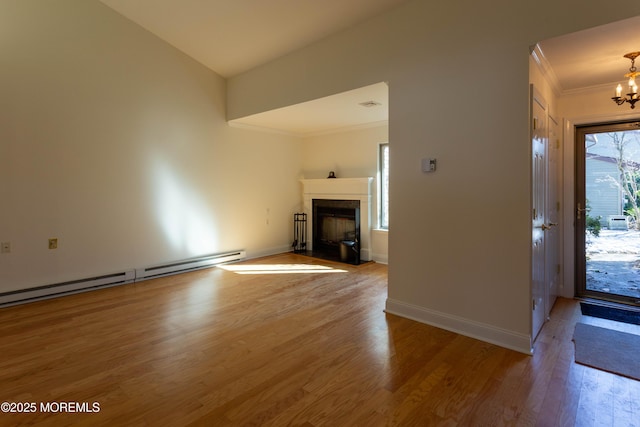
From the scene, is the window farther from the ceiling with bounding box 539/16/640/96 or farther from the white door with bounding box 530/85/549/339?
the white door with bounding box 530/85/549/339

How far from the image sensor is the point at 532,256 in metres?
2.53

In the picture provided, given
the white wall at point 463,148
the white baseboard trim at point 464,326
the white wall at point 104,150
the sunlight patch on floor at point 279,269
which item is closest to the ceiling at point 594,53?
the white wall at point 463,148

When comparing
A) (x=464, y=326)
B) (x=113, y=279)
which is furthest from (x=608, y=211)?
(x=113, y=279)

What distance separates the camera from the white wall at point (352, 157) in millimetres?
5633

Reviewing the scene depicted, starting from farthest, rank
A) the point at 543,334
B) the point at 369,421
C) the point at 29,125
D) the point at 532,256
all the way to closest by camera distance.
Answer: the point at 29,125 → the point at 543,334 → the point at 532,256 → the point at 369,421

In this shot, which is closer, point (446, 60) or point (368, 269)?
point (446, 60)

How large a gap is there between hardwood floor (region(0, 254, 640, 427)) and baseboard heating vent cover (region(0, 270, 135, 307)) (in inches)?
5.3

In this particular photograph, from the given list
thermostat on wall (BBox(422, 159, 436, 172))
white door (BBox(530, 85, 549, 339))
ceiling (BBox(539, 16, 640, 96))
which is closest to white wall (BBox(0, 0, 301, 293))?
thermostat on wall (BBox(422, 159, 436, 172))

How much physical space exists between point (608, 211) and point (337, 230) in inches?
156

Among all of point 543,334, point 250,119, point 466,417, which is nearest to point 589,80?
point 543,334

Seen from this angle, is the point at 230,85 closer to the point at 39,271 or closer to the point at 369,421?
the point at 39,271

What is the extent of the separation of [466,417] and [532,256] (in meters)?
1.37

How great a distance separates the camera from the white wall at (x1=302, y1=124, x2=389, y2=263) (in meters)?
5.63

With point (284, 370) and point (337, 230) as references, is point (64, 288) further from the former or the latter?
point (337, 230)
